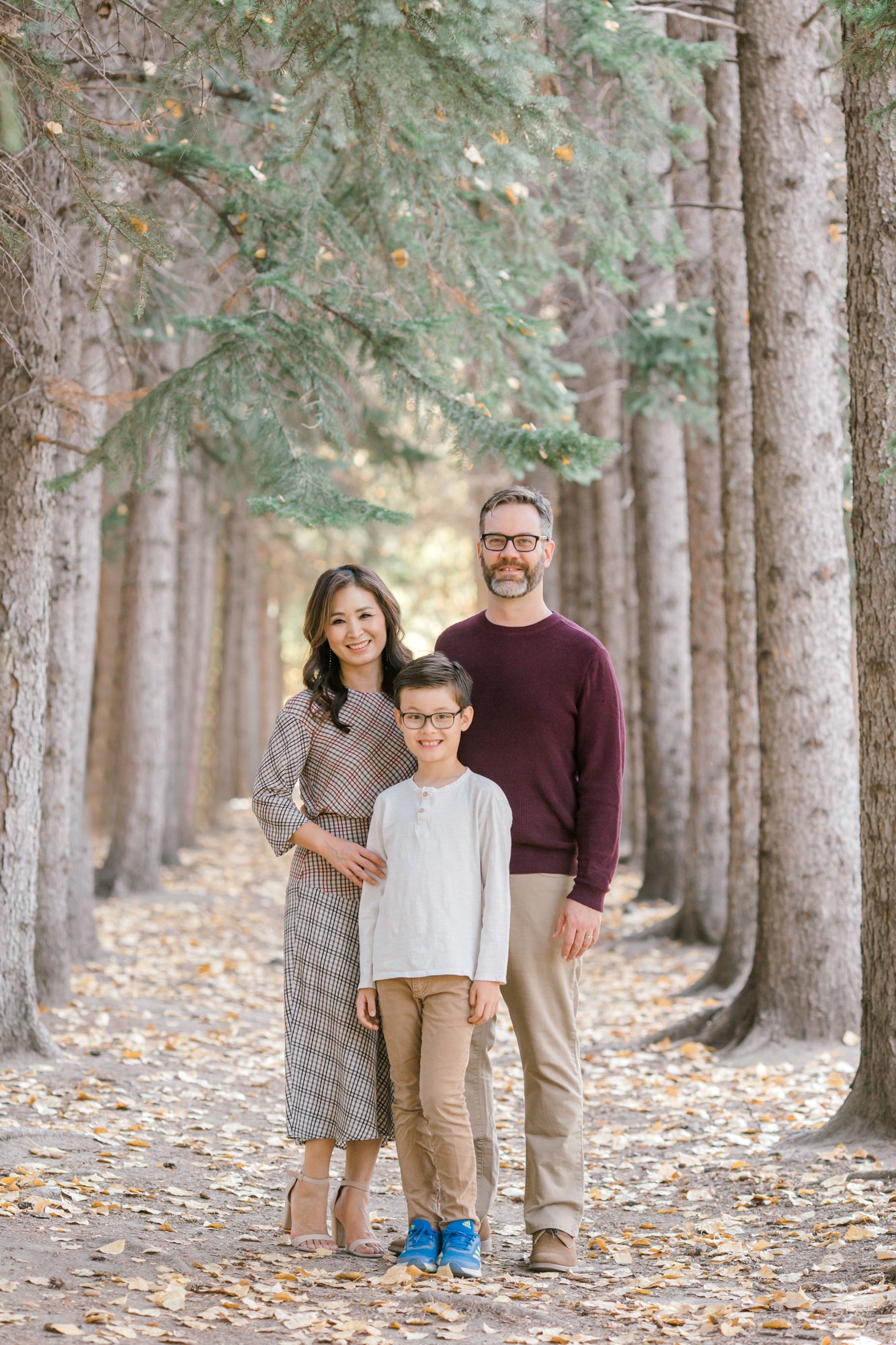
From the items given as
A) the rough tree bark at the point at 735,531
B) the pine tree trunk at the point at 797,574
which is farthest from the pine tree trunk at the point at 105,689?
the pine tree trunk at the point at 797,574

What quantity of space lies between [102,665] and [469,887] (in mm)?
15110

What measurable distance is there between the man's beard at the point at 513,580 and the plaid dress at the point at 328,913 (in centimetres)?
56

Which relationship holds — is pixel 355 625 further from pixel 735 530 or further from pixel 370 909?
pixel 735 530

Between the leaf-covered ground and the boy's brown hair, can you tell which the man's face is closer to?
the boy's brown hair

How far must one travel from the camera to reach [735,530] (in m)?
8.43

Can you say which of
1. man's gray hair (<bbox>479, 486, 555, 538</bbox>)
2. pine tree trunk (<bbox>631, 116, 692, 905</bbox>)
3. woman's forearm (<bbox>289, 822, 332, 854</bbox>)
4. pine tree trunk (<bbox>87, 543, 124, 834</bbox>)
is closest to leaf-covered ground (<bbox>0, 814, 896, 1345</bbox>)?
woman's forearm (<bbox>289, 822, 332, 854</bbox>)

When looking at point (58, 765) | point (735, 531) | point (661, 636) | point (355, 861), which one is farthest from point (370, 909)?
point (661, 636)

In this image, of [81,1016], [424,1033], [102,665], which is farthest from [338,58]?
[102,665]

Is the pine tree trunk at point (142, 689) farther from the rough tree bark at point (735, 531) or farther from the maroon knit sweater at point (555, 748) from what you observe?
the maroon knit sweater at point (555, 748)

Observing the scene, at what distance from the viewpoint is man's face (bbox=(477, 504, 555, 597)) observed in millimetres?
4129

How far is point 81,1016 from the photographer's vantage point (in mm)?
7629

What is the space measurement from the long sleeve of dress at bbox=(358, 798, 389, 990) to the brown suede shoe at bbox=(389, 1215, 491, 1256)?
2.88 feet

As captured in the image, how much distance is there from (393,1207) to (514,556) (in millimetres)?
2565

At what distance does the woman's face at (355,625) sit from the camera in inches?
167
